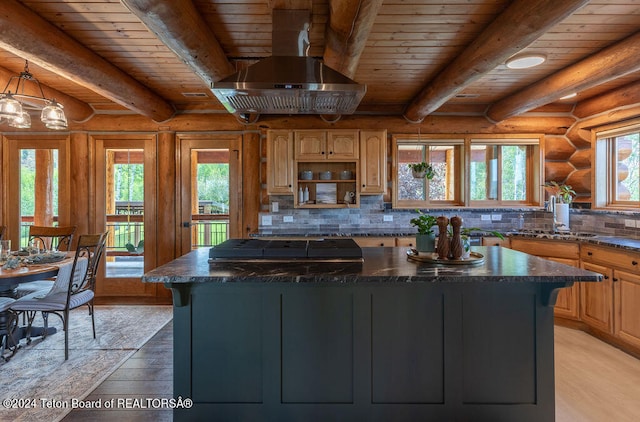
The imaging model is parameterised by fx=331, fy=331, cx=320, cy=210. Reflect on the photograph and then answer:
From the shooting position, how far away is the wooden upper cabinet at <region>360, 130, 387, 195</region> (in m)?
4.21

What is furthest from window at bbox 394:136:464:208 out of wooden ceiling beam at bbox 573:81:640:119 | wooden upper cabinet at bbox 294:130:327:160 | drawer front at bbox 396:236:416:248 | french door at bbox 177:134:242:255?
french door at bbox 177:134:242:255

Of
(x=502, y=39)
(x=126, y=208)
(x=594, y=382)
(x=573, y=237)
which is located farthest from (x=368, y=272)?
(x=126, y=208)

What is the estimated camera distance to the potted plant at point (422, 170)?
4340 millimetres

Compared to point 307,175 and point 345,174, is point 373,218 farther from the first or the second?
point 307,175

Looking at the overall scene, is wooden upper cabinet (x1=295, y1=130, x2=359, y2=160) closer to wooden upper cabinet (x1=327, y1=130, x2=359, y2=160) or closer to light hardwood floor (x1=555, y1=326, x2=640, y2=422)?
wooden upper cabinet (x1=327, y1=130, x2=359, y2=160)

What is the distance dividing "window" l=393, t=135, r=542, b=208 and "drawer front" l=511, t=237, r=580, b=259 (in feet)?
2.83

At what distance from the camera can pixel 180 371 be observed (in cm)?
187

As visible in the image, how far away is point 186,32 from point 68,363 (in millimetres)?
2740

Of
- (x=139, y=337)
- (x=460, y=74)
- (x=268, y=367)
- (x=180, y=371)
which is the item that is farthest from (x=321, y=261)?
(x=139, y=337)

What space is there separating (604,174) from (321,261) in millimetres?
3889

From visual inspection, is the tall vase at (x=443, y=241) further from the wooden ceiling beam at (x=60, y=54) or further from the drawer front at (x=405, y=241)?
the wooden ceiling beam at (x=60, y=54)

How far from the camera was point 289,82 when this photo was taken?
1.96 meters

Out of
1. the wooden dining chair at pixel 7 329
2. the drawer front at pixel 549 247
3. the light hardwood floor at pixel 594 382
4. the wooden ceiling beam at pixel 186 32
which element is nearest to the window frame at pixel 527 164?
the drawer front at pixel 549 247

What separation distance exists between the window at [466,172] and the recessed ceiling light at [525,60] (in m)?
1.60
